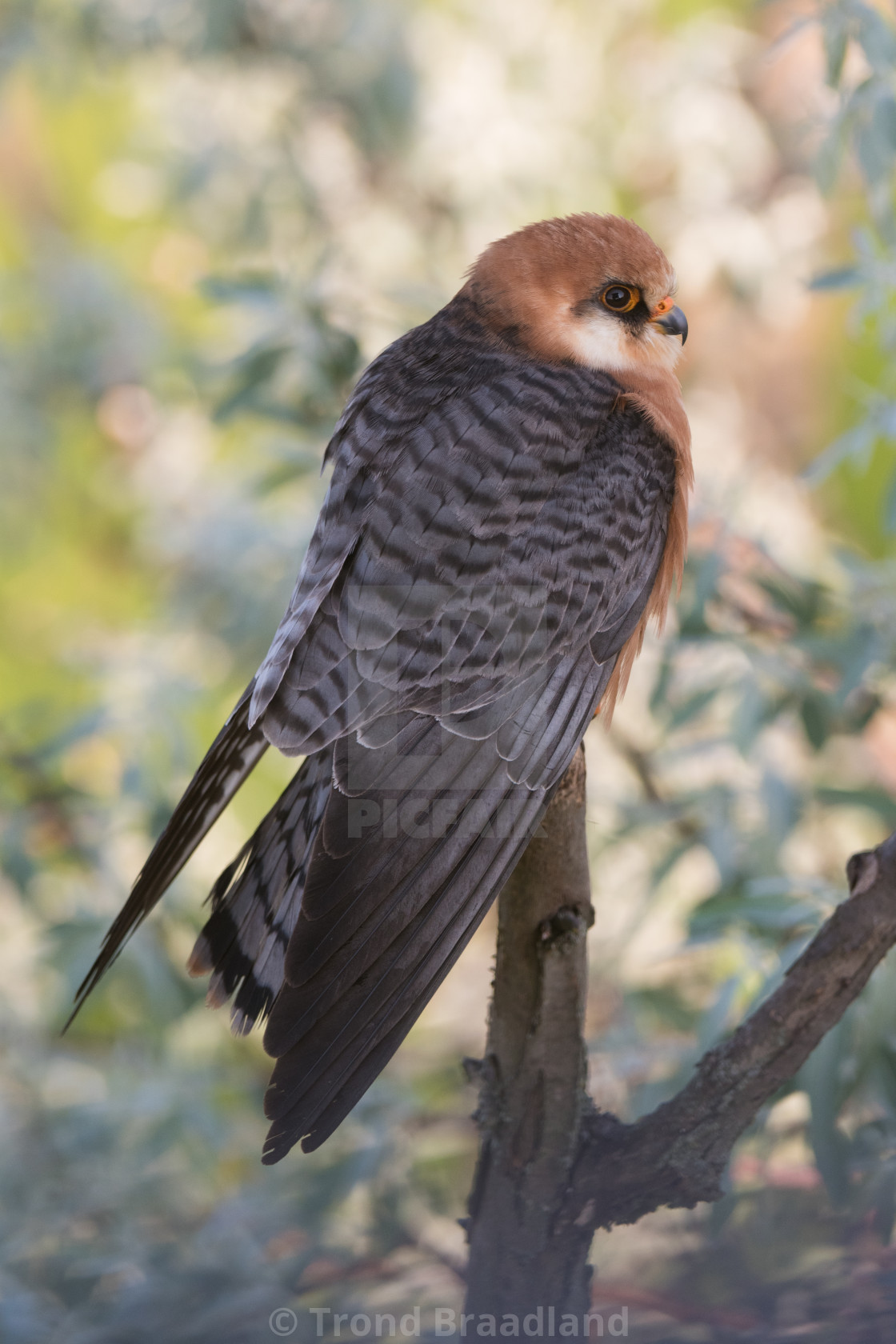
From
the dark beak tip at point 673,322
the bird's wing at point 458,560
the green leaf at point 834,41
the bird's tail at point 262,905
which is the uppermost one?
the green leaf at point 834,41

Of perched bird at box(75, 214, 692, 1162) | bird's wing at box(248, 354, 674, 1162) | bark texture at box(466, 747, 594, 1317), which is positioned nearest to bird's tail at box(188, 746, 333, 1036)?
perched bird at box(75, 214, 692, 1162)

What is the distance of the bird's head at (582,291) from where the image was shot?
1482 millimetres

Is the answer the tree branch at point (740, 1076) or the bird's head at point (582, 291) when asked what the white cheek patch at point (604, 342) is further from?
the tree branch at point (740, 1076)

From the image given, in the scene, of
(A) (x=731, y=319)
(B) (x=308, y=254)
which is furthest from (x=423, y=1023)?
(A) (x=731, y=319)

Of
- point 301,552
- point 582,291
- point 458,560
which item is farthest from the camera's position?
point 301,552

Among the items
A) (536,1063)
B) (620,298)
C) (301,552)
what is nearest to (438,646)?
(536,1063)

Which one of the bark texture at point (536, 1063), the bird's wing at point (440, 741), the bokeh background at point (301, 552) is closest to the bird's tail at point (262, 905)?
the bird's wing at point (440, 741)

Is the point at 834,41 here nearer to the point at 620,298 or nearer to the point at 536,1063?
the point at 620,298

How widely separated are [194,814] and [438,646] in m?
0.33

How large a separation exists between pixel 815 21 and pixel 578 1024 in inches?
53.8

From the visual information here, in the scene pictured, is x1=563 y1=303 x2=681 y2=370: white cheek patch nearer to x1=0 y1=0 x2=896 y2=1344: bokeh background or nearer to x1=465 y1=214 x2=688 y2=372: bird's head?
x1=465 y1=214 x2=688 y2=372: bird's head

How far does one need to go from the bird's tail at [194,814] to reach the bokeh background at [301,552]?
434 mm

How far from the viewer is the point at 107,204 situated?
13.2ft

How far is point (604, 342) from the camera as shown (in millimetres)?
1511
